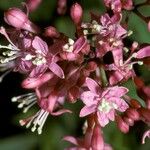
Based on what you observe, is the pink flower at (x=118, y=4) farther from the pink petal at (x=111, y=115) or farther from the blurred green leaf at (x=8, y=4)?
the blurred green leaf at (x=8, y=4)

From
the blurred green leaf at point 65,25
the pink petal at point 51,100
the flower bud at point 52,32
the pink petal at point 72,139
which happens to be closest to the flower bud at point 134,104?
the pink petal at point 51,100

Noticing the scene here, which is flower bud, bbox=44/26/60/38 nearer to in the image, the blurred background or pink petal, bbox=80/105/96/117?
pink petal, bbox=80/105/96/117

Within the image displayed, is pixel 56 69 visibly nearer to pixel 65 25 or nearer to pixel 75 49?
pixel 75 49

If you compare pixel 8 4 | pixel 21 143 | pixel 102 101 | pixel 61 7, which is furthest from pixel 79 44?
pixel 21 143

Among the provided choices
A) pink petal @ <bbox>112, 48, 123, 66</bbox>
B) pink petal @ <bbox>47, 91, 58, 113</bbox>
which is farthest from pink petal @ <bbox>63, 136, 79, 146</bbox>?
pink petal @ <bbox>112, 48, 123, 66</bbox>

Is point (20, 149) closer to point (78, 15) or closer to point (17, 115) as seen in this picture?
point (17, 115)
